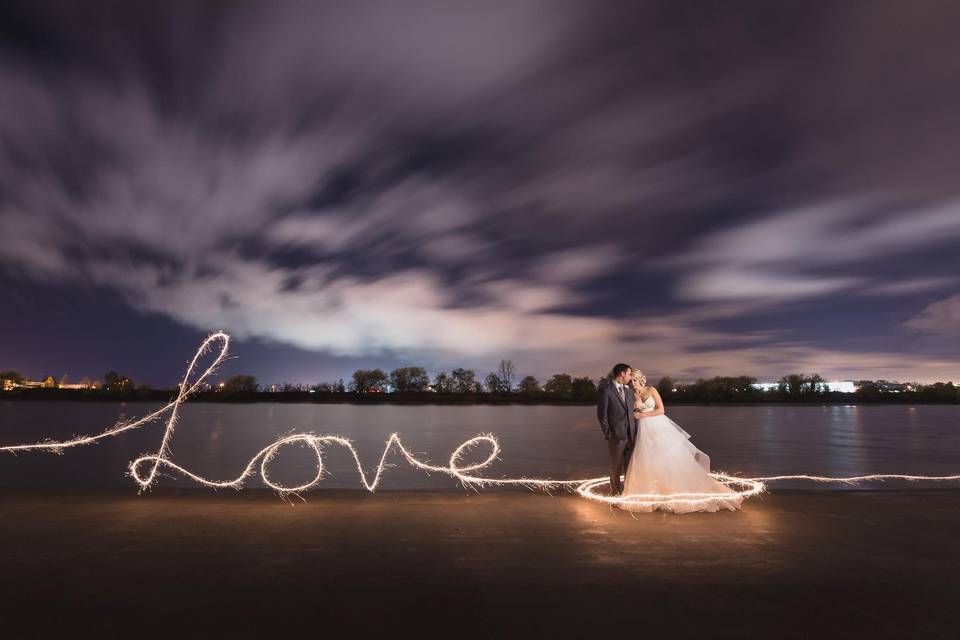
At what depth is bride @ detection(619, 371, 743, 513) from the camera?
891 centimetres

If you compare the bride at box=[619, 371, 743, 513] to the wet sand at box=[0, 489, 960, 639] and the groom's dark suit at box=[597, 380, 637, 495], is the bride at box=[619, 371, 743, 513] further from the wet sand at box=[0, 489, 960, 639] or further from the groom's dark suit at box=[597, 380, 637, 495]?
the wet sand at box=[0, 489, 960, 639]

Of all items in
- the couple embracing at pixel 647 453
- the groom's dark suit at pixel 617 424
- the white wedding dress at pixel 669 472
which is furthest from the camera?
the groom's dark suit at pixel 617 424

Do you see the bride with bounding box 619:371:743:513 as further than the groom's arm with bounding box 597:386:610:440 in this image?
No

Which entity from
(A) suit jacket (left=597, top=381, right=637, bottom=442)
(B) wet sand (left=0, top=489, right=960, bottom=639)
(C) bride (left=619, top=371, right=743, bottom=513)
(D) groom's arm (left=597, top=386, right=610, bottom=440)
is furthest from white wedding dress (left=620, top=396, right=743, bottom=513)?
(D) groom's arm (left=597, top=386, right=610, bottom=440)

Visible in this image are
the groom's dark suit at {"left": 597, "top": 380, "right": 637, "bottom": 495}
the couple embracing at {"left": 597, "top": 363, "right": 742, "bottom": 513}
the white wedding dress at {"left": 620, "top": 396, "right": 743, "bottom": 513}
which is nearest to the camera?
the white wedding dress at {"left": 620, "top": 396, "right": 743, "bottom": 513}

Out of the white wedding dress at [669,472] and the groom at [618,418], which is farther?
the groom at [618,418]

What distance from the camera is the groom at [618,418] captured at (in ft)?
32.2

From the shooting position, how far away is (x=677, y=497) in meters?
8.91

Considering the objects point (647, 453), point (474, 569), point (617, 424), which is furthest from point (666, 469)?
point (474, 569)

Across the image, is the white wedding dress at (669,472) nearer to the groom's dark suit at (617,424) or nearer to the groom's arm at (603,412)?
the groom's dark suit at (617,424)

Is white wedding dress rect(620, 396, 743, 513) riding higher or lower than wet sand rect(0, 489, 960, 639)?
higher

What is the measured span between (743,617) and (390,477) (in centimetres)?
1498

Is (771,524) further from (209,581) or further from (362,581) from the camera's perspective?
(209,581)

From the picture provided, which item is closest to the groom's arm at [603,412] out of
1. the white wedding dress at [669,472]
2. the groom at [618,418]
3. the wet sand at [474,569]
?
the groom at [618,418]
